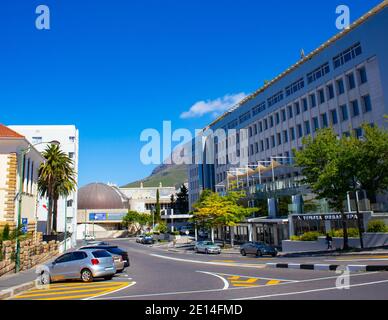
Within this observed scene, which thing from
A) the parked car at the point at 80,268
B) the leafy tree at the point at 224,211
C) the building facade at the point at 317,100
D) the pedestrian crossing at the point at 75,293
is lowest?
the pedestrian crossing at the point at 75,293

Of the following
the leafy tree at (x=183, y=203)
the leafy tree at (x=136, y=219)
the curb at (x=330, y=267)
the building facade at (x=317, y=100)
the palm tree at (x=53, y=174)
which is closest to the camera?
the curb at (x=330, y=267)

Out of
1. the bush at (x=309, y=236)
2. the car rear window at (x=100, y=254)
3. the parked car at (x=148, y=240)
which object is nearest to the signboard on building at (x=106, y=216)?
the parked car at (x=148, y=240)

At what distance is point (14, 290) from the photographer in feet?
51.6

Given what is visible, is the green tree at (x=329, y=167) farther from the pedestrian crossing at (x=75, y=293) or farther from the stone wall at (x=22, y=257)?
the stone wall at (x=22, y=257)

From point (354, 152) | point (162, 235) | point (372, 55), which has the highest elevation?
point (372, 55)

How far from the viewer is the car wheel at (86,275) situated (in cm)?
1856

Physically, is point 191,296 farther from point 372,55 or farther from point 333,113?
point 333,113

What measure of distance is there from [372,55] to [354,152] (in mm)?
17190

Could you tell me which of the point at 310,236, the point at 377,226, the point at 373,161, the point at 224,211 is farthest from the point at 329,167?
the point at 224,211

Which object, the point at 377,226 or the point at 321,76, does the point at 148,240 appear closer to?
the point at 321,76

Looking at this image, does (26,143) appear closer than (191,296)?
No

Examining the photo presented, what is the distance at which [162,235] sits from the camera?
8819cm

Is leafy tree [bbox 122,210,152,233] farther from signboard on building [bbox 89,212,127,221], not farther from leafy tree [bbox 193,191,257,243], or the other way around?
leafy tree [bbox 193,191,257,243]
